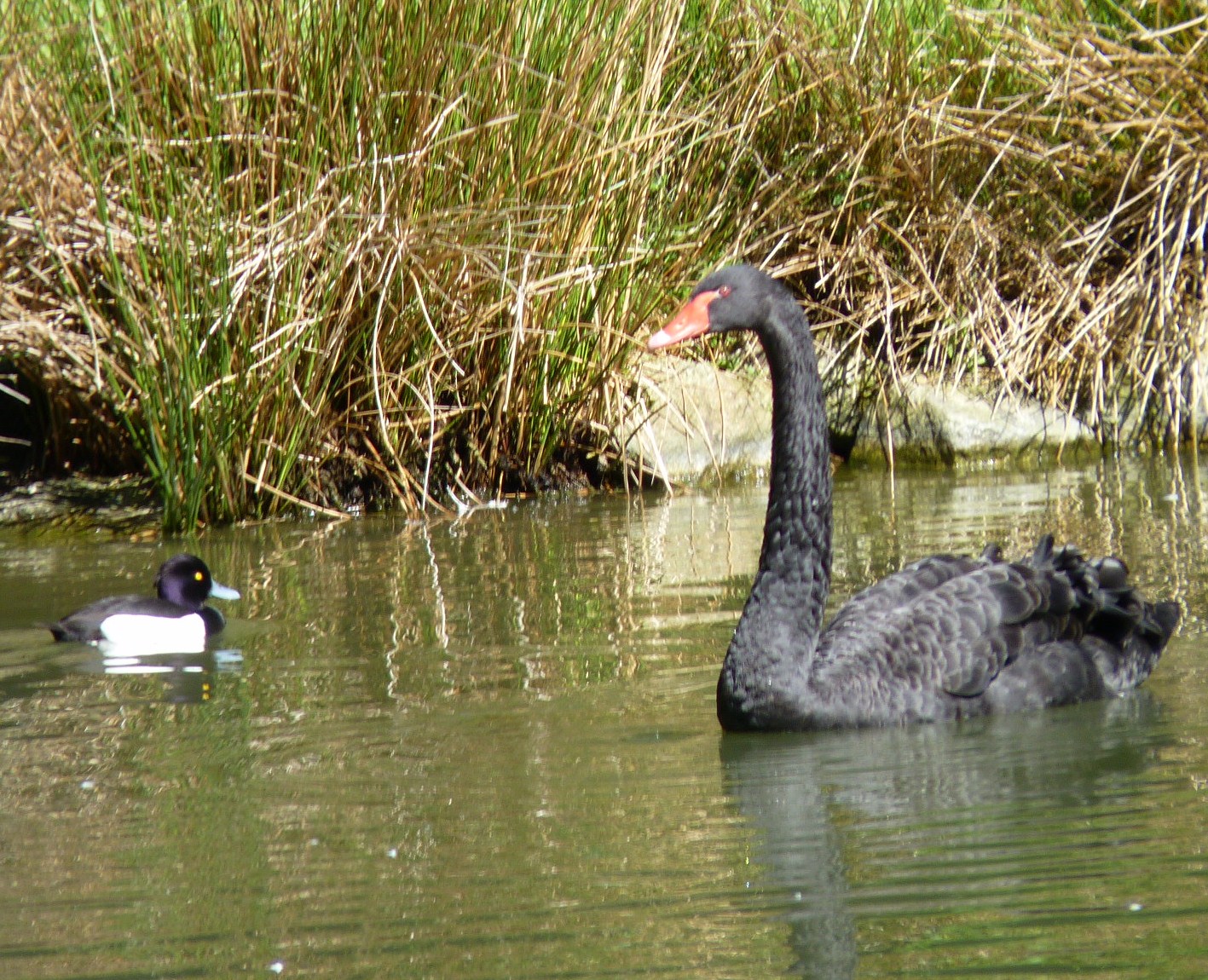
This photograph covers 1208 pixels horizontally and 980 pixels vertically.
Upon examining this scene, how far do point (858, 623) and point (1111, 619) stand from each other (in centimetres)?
82

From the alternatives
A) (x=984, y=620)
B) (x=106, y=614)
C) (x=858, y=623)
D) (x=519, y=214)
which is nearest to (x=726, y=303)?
(x=858, y=623)

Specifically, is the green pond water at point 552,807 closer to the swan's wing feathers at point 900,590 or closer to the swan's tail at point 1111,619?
the swan's tail at point 1111,619

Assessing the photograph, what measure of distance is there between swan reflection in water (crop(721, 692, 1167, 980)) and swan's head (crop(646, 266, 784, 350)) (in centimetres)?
108

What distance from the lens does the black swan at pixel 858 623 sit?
187 inches

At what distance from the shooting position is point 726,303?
15.7 ft

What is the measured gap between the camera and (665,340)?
4551 mm

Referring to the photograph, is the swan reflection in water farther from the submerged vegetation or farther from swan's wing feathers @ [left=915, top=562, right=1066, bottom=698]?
the submerged vegetation

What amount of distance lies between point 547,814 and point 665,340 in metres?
1.21

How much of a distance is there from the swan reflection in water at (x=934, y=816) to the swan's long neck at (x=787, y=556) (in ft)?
0.47

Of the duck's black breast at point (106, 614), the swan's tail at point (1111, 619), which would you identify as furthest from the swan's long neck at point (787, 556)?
the duck's black breast at point (106, 614)

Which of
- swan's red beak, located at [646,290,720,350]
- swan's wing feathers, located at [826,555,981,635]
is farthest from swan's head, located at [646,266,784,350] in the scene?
swan's wing feathers, located at [826,555,981,635]

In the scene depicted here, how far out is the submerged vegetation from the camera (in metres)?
8.70

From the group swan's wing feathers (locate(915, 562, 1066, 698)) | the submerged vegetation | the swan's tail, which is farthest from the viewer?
the submerged vegetation

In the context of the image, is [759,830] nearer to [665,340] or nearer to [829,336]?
[665,340]
